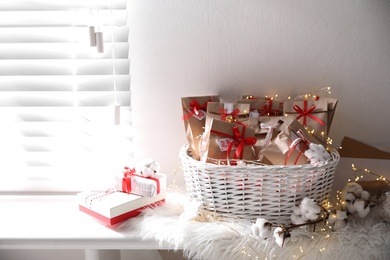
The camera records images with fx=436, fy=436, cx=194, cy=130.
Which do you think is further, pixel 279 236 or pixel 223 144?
pixel 223 144

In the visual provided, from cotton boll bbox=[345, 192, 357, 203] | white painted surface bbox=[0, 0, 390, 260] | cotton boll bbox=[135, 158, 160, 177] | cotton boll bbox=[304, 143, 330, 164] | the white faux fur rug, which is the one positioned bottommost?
the white faux fur rug

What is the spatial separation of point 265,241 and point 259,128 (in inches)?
13.4

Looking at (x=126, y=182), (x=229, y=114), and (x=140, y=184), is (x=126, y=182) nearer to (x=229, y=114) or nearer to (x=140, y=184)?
(x=140, y=184)

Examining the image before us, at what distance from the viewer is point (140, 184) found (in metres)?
1.27

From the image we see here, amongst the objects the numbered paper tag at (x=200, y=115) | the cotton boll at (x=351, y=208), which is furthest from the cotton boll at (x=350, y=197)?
the numbered paper tag at (x=200, y=115)

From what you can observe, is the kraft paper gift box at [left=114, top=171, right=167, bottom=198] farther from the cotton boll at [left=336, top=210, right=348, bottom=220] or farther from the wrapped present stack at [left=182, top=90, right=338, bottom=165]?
the cotton boll at [left=336, top=210, right=348, bottom=220]

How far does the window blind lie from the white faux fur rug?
1.36ft

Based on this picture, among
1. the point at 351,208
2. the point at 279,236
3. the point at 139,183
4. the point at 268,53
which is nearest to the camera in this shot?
the point at 279,236

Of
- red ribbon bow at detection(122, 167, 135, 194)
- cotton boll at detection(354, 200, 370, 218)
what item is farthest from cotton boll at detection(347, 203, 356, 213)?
red ribbon bow at detection(122, 167, 135, 194)

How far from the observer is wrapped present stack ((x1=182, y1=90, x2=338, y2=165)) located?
3.82 feet

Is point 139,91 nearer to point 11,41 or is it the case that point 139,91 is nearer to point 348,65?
point 11,41

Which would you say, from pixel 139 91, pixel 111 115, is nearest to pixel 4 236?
pixel 111 115

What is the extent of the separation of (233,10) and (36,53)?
0.66 m

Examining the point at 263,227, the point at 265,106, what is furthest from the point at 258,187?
the point at 265,106
